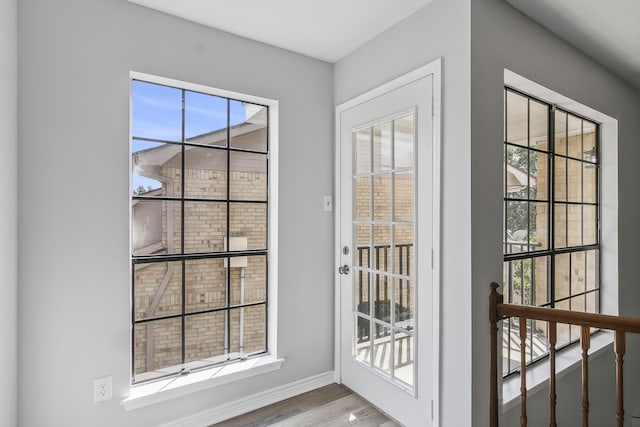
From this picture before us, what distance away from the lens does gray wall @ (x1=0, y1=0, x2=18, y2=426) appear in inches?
56.7

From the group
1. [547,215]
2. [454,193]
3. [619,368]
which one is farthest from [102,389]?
[547,215]

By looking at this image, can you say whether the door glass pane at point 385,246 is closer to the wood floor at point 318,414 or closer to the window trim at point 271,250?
the wood floor at point 318,414

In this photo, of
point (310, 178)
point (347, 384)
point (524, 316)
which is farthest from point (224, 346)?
point (524, 316)

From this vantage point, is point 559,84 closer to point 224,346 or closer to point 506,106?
point 506,106

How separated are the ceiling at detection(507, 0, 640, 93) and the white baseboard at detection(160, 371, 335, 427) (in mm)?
2857

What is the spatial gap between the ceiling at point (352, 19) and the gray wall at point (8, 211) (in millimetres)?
691

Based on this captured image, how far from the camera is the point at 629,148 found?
2965mm

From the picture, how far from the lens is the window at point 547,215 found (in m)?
2.18

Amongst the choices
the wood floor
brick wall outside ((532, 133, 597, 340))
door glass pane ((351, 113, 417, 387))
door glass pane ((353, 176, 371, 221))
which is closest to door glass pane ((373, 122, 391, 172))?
door glass pane ((351, 113, 417, 387))

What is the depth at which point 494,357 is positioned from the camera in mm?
1746

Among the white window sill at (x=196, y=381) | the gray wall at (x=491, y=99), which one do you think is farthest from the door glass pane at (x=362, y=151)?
the white window sill at (x=196, y=381)

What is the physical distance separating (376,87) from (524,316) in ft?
5.47

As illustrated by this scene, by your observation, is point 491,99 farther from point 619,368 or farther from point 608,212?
point 608,212

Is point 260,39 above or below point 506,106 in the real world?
above
